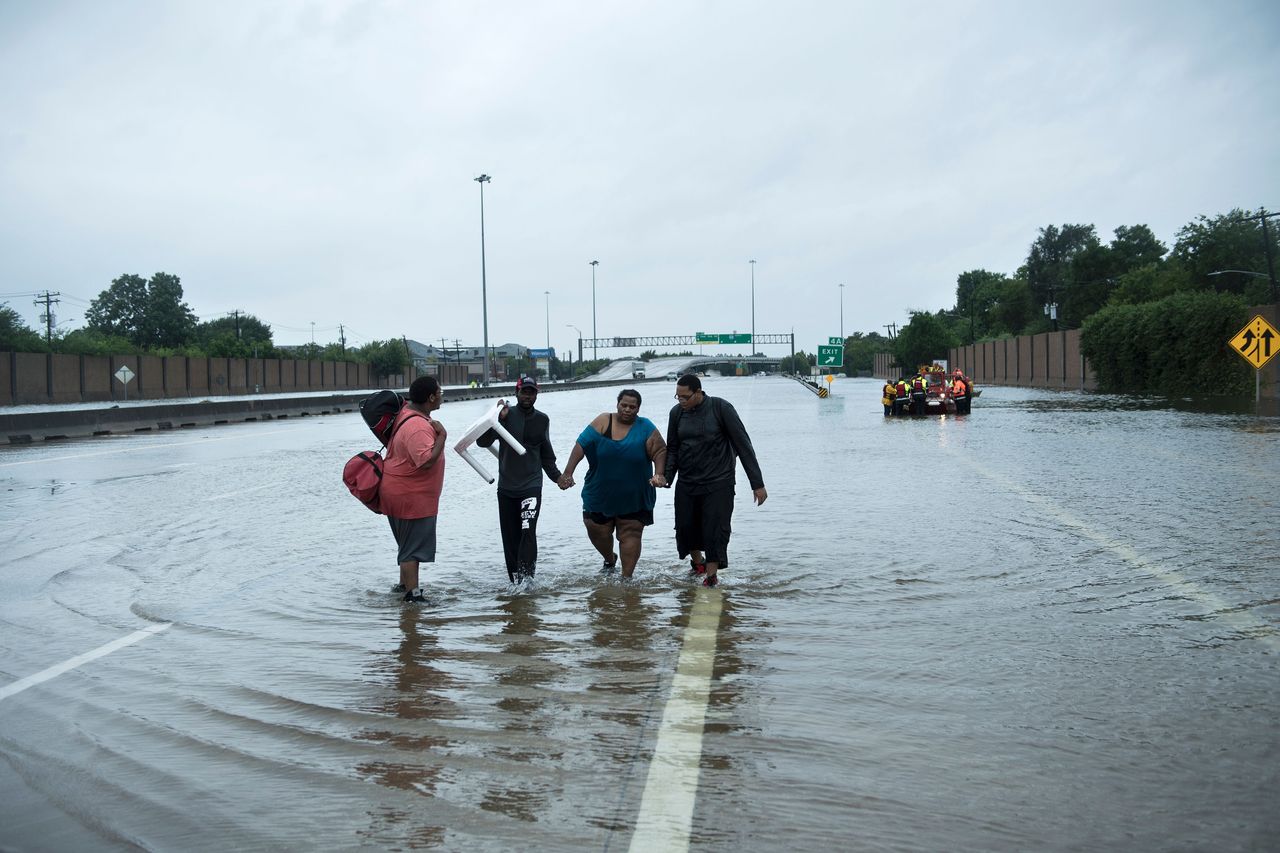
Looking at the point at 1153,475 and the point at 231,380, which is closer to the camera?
the point at 1153,475

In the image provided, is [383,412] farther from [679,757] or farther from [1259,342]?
[1259,342]

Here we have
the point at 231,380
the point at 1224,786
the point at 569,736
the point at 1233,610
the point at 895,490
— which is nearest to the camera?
the point at 1224,786

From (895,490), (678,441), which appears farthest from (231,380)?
(678,441)

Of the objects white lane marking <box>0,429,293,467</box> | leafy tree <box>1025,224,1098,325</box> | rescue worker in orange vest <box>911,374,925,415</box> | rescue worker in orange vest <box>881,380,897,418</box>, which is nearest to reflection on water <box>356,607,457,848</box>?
white lane marking <box>0,429,293,467</box>

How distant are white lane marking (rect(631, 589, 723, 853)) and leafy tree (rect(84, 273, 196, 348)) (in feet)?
473

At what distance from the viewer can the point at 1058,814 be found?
457 cm

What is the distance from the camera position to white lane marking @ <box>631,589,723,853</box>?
4430mm

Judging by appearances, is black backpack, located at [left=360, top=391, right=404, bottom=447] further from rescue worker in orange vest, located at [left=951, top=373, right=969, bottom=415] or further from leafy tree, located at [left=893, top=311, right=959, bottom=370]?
leafy tree, located at [left=893, top=311, right=959, bottom=370]

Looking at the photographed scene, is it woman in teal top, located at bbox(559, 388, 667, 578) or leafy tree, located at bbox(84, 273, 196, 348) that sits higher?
leafy tree, located at bbox(84, 273, 196, 348)

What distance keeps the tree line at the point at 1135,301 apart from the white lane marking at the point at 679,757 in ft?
155

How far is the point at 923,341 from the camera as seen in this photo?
12425 cm

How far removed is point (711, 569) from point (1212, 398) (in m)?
42.1

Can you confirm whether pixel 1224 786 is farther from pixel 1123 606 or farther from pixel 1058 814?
pixel 1123 606

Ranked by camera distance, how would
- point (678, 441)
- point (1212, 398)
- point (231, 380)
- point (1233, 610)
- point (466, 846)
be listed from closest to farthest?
point (466, 846) → point (1233, 610) → point (678, 441) → point (1212, 398) → point (231, 380)
